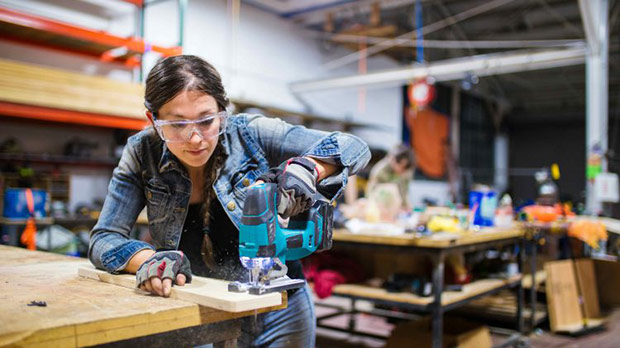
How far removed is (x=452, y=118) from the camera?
12.8 metres

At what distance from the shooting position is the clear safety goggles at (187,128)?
4.14 feet

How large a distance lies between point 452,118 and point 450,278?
10.1m

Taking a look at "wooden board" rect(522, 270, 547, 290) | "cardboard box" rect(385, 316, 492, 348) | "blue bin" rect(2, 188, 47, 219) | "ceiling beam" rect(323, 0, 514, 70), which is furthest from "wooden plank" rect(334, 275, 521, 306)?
"ceiling beam" rect(323, 0, 514, 70)

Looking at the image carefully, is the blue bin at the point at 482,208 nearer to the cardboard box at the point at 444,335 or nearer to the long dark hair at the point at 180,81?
the cardboard box at the point at 444,335

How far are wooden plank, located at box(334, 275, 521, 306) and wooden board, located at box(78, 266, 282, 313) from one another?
5.79ft

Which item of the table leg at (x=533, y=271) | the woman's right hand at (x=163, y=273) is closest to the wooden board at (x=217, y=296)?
the woman's right hand at (x=163, y=273)

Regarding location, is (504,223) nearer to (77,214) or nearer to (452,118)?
(77,214)

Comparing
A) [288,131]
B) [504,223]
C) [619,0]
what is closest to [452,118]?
[619,0]

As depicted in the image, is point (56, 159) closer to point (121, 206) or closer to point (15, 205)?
point (15, 205)

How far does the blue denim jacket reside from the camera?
135cm

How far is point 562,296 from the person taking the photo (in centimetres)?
414

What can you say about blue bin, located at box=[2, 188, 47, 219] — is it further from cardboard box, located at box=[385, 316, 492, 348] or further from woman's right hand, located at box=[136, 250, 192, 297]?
woman's right hand, located at box=[136, 250, 192, 297]

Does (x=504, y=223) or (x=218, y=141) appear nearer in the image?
(x=218, y=141)

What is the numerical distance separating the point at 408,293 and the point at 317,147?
1833 millimetres
